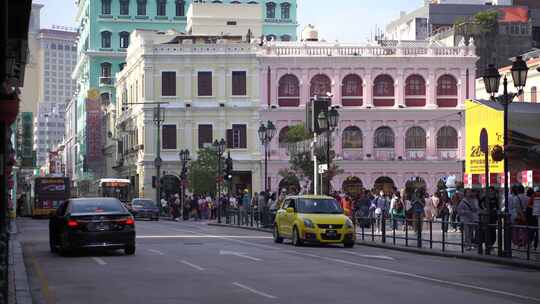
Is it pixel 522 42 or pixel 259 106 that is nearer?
pixel 259 106

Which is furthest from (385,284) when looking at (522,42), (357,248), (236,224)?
(522,42)

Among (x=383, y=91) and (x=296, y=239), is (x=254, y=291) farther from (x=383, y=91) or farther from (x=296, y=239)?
(x=383, y=91)

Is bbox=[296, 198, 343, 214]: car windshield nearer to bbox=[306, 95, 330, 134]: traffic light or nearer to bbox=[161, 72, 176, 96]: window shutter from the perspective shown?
bbox=[306, 95, 330, 134]: traffic light

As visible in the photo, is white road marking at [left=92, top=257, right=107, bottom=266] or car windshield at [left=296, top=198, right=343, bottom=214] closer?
white road marking at [left=92, top=257, right=107, bottom=266]

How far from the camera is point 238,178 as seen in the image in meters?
83.1

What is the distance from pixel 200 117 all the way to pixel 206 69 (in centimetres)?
371

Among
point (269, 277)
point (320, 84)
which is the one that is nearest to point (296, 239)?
point (269, 277)

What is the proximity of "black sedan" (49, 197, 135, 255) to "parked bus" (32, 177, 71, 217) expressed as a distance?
47.0 m

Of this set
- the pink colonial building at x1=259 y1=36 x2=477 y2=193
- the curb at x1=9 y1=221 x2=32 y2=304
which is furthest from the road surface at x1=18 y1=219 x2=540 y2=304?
the pink colonial building at x1=259 y1=36 x2=477 y2=193

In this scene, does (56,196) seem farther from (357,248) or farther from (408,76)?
(357,248)

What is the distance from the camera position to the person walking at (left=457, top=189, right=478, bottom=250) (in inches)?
1173

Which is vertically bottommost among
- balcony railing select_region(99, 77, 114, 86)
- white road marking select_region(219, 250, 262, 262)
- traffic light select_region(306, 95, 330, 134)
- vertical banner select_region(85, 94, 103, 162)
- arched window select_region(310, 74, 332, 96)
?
white road marking select_region(219, 250, 262, 262)

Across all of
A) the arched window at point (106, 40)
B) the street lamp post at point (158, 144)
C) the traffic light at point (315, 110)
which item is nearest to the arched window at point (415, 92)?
the street lamp post at point (158, 144)

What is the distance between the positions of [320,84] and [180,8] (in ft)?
129
